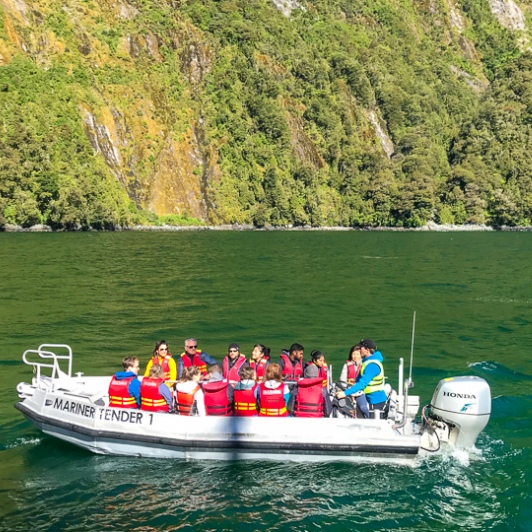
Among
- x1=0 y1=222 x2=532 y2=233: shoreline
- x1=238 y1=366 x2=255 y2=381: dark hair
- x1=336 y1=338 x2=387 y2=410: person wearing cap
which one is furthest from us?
x1=0 y1=222 x2=532 y2=233: shoreline

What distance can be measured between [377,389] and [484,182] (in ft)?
583

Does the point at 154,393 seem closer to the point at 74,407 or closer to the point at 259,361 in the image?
the point at 74,407

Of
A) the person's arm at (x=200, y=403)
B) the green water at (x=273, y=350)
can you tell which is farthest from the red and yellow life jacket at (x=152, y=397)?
the green water at (x=273, y=350)

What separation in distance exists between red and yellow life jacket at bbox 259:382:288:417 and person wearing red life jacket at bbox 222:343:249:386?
1949 mm

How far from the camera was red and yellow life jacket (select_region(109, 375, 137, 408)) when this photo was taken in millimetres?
14117

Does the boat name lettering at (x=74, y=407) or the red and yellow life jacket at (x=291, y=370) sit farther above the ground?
the red and yellow life jacket at (x=291, y=370)

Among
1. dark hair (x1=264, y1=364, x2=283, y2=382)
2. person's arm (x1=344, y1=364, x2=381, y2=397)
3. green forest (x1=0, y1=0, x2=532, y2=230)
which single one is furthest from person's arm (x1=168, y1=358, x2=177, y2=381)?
green forest (x1=0, y1=0, x2=532, y2=230)

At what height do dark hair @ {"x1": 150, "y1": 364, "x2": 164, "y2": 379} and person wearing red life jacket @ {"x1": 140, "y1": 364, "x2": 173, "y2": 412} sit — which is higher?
dark hair @ {"x1": 150, "y1": 364, "x2": 164, "y2": 379}

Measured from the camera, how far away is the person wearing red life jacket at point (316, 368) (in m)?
14.3

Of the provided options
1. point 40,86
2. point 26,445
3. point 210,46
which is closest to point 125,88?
point 40,86

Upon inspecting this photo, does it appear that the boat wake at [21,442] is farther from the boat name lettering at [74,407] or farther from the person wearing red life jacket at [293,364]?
the person wearing red life jacket at [293,364]

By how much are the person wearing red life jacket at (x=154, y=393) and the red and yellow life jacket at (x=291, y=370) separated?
11.1 ft

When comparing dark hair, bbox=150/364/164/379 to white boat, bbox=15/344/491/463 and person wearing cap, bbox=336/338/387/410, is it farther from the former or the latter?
person wearing cap, bbox=336/338/387/410

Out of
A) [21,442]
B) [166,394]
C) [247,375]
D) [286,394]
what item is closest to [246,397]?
[247,375]
